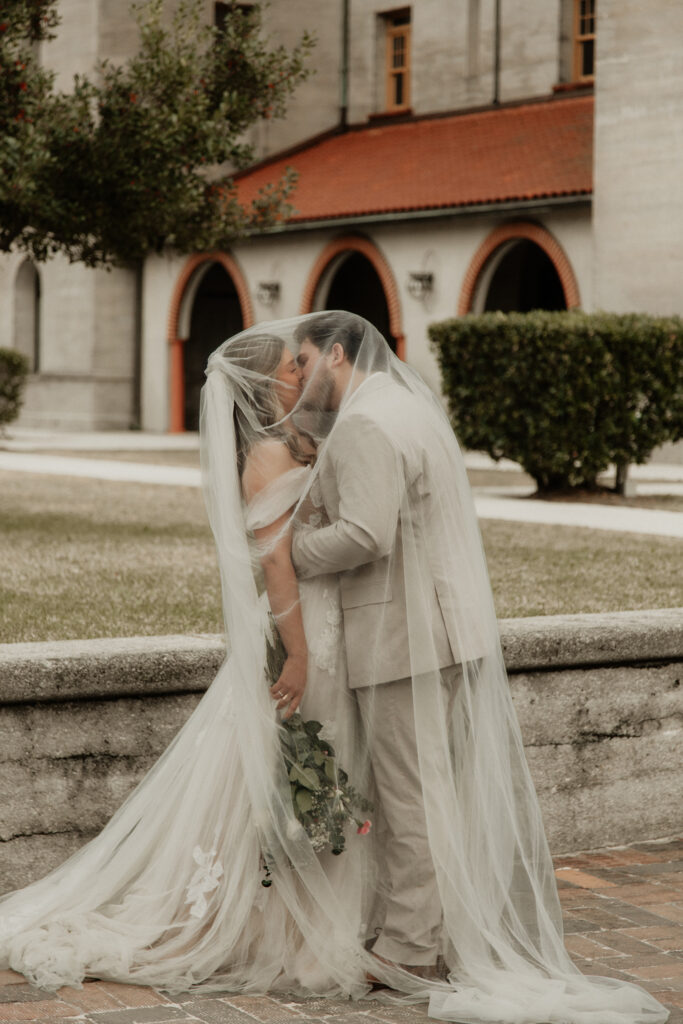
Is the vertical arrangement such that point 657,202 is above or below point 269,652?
above

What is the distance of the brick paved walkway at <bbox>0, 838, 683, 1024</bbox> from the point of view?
367 centimetres

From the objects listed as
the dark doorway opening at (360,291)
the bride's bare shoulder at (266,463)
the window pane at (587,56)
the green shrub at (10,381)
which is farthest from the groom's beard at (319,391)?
the dark doorway opening at (360,291)

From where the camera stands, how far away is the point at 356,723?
4004mm

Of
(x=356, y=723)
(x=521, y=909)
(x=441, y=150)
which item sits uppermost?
(x=441, y=150)

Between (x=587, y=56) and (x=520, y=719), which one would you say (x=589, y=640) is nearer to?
(x=520, y=719)

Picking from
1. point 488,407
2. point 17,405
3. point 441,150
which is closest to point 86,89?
point 488,407

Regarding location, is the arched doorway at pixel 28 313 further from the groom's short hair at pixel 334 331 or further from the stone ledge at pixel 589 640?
the groom's short hair at pixel 334 331

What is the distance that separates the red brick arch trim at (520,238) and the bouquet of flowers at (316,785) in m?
18.3

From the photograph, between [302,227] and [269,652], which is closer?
[269,652]

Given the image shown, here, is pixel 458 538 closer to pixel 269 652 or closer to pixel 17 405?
pixel 269 652

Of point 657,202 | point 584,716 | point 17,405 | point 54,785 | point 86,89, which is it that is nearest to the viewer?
point 54,785

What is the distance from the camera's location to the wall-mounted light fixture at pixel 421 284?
23797 millimetres

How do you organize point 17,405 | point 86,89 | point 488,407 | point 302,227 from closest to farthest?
point 86,89 → point 488,407 → point 17,405 → point 302,227

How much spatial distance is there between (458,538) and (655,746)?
191 cm
